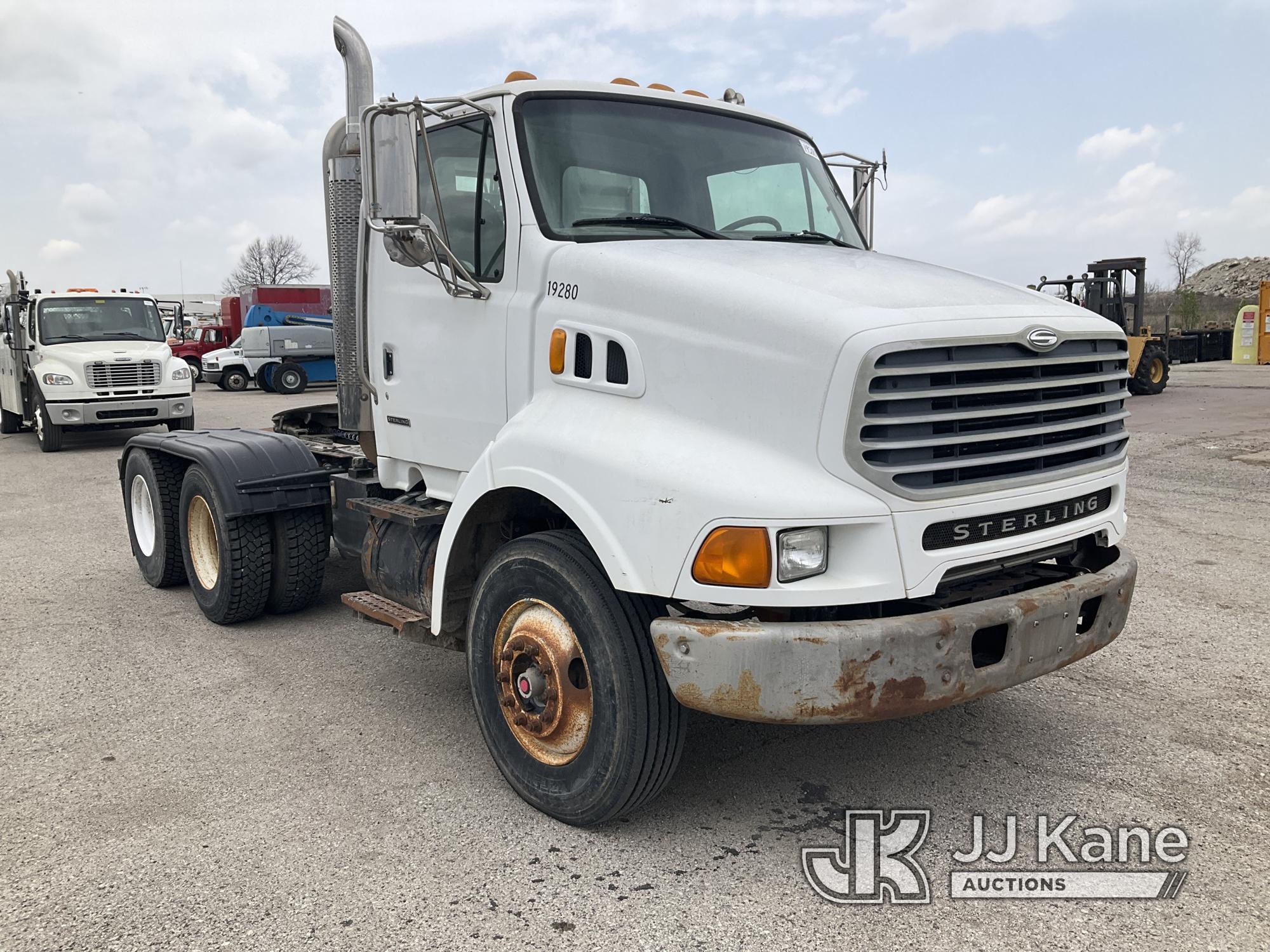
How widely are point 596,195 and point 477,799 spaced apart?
2364 mm

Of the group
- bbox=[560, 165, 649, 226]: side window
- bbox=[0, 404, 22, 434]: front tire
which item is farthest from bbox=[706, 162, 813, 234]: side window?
bbox=[0, 404, 22, 434]: front tire

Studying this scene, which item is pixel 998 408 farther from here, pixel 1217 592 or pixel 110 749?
pixel 1217 592

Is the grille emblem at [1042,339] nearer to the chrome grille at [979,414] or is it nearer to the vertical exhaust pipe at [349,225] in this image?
the chrome grille at [979,414]

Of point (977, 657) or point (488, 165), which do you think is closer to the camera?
point (977, 657)

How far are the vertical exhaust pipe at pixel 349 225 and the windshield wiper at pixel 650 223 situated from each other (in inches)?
56.1

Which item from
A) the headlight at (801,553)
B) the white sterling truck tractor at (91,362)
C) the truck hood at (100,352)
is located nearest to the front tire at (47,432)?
the white sterling truck tractor at (91,362)

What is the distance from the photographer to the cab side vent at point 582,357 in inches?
144

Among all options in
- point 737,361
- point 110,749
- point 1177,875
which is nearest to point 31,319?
point 110,749

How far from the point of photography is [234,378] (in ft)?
98.4

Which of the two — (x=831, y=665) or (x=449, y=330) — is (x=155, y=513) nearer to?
(x=449, y=330)

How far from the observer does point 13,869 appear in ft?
11.1

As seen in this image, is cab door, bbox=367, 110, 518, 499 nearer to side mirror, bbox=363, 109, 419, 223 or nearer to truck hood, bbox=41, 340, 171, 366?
side mirror, bbox=363, 109, 419, 223

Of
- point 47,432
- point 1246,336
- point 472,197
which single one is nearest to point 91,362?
point 47,432

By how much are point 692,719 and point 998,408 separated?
83.1 inches
